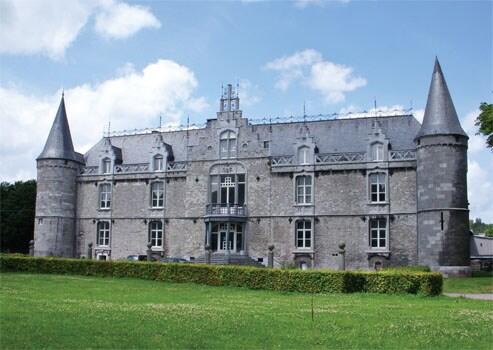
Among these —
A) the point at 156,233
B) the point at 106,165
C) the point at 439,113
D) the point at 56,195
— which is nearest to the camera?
the point at 439,113

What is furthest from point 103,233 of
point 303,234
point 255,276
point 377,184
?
point 255,276

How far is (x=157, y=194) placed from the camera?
169 feet

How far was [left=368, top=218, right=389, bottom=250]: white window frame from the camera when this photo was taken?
44406 millimetres

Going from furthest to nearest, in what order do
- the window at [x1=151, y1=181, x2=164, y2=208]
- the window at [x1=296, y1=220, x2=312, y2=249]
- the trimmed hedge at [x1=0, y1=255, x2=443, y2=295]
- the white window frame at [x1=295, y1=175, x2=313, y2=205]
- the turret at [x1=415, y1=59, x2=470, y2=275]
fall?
1. the window at [x1=151, y1=181, x2=164, y2=208]
2. the white window frame at [x1=295, y1=175, x2=313, y2=205]
3. the window at [x1=296, y1=220, x2=312, y2=249]
4. the turret at [x1=415, y1=59, x2=470, y2=275]
5. the trimmed hedge at [x1=0, y1=255, x2=443, y2=295]

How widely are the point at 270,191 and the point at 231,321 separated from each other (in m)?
31.3

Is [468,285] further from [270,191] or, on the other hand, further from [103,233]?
[103,233]

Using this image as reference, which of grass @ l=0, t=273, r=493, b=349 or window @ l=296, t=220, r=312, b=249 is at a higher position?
window @ l=296, t=220, r=312, b=249

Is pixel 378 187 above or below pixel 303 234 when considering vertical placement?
above

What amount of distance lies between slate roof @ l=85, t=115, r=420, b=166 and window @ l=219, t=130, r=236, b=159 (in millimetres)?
649

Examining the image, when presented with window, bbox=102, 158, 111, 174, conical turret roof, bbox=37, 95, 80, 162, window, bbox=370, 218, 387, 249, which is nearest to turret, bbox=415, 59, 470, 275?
window, bbox=370, 218, 387, 249

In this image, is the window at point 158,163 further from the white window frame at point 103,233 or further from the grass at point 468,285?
the grass at point 468,285

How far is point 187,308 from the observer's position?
19.5 metres

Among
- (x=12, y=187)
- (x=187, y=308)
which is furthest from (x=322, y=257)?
(x=12, y=187)

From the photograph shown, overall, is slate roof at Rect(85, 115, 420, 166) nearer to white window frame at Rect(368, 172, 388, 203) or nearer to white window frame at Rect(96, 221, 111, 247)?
white window frame at Rect(368, 172, 388, 203)
